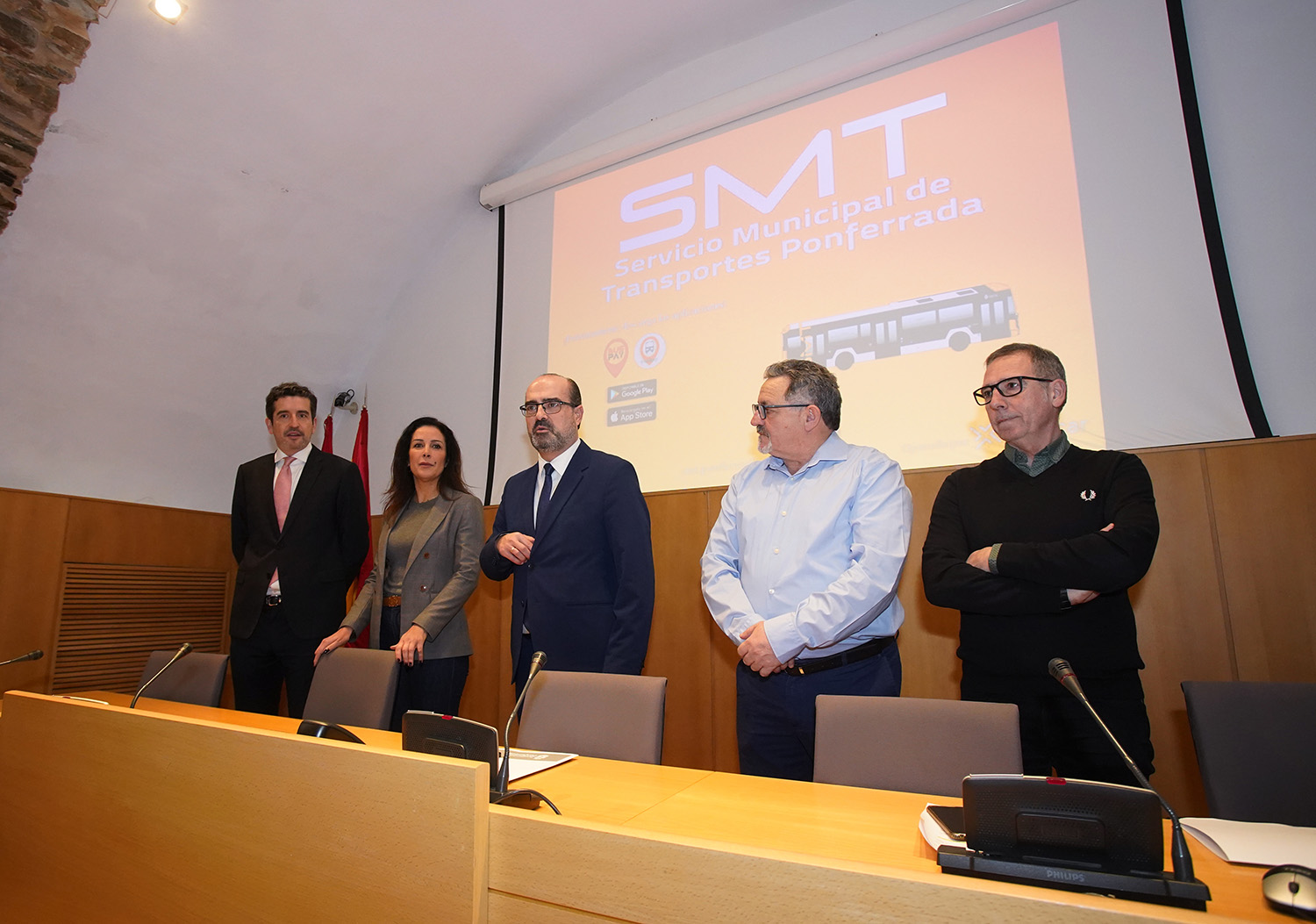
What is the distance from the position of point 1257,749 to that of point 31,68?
15.8 feet

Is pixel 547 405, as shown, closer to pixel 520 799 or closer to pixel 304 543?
pixel 304 543

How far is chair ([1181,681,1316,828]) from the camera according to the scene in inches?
52.2

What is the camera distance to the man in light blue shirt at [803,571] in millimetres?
1815

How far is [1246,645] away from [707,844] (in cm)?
244

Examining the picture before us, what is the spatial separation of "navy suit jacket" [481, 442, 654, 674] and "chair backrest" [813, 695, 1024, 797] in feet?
2.47

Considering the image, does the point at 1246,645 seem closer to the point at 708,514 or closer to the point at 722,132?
the point at 708,514

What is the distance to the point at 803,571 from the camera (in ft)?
6.41

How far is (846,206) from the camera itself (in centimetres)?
326

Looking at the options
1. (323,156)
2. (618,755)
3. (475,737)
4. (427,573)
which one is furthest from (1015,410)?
(323,156)

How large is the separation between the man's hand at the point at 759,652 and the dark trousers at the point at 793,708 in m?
0.08

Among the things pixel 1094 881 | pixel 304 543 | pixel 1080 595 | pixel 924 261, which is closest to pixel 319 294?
pixel 304 543

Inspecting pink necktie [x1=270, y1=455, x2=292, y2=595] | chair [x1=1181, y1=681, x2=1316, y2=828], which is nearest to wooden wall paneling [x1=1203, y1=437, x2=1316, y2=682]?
chair [x1=1181, y1=681, x2=1316, y2=828]

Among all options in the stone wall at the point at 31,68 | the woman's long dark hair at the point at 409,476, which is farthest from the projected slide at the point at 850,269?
the stone wall at the point at 31,68

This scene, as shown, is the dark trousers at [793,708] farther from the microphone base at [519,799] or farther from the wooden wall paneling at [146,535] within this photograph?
the wooden wall paneling at [146,535]
